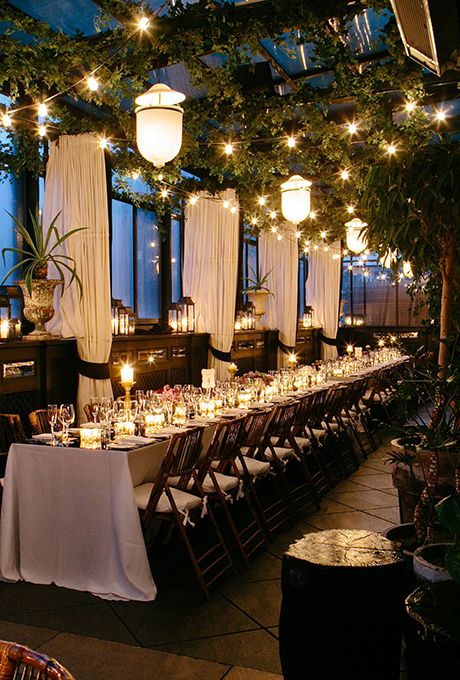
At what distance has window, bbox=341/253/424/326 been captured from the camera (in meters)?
17.1

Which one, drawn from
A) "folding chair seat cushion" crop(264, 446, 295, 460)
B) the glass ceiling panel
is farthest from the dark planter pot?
the glass ceiling panel

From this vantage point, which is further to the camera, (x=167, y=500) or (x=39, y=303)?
(x=39, y=303)

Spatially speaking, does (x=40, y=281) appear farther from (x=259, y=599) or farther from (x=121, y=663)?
(x=121, y=663)

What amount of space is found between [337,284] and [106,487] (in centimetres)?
1136

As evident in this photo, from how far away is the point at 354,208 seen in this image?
1041 centimetres

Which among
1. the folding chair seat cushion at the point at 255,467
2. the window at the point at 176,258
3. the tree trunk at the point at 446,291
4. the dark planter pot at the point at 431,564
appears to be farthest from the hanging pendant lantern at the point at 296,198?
the dark planter pot at the point at 431,564

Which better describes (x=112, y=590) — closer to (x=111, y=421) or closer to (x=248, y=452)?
(x=111, y=421)

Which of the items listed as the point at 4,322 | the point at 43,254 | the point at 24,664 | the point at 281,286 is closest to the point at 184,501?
the point at 4,322

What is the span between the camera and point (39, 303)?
19.3 ft

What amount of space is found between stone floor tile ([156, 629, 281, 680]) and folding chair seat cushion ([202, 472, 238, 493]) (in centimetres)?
122

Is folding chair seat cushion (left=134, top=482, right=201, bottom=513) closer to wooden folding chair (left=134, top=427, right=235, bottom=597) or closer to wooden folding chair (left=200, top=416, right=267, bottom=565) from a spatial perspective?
wooden folding chair (left=134, top=427, right=235, bottom=597)

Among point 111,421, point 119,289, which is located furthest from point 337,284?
point 111,421

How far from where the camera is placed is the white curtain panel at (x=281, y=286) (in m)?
11.8

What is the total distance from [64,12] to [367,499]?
505 cm
